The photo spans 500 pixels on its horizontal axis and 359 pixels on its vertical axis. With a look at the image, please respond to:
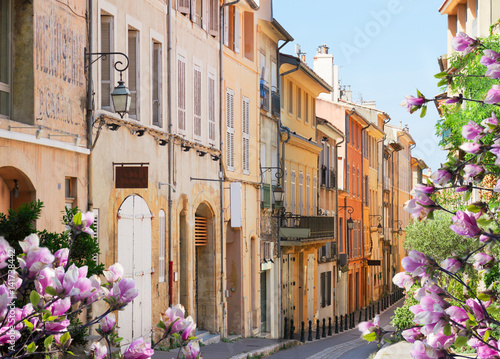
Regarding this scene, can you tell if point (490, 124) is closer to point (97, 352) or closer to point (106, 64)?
point (97, 352)

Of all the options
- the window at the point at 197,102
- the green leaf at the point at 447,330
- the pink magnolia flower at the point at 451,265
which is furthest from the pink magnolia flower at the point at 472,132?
the window at the point at 197,102

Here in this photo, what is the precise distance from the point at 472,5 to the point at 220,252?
13156mm

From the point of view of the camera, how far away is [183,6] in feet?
66.2

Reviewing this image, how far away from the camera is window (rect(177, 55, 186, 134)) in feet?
65.0

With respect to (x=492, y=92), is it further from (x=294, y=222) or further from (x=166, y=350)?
(x=294, y=222)

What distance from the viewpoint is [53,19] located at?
1325cm

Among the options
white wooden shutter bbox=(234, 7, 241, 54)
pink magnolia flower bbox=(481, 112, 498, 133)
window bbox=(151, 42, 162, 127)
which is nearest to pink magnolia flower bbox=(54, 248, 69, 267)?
pink magnolia flower bbox=(481, 112, 498, 133)

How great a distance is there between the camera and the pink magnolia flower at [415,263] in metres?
4.19

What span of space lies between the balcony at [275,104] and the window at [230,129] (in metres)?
5.95

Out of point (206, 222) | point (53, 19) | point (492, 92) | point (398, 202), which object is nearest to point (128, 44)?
point (53, 19)

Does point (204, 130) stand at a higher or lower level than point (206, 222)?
higher

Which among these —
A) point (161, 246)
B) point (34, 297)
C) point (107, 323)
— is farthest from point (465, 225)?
point (161, 246)

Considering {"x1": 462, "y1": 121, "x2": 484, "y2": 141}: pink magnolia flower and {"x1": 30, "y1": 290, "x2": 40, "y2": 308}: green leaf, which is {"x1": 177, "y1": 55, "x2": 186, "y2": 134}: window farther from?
{"x1": 30, "y1": 290, "x2": 40, "y2": 308}: green leaf

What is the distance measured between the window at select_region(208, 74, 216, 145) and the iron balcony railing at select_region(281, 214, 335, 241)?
7873mm
